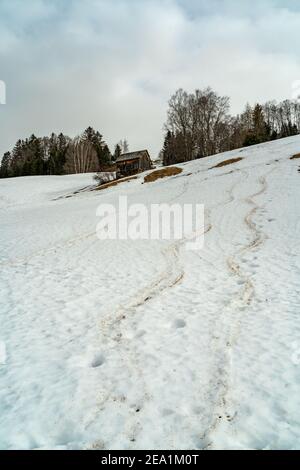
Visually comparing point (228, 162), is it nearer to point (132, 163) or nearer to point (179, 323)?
point (132, 163)

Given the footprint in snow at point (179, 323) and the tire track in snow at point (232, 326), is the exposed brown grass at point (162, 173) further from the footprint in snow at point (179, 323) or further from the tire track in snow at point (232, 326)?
the footprint in snow at point (179, 323)

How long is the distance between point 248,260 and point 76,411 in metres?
5.98

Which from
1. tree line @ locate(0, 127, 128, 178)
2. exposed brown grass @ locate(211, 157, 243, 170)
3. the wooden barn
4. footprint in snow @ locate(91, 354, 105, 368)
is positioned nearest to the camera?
footprint in snow @ locate(91, 354, 105, 368)

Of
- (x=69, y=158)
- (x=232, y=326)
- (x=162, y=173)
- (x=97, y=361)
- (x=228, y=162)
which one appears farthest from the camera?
(x=69, y=158)

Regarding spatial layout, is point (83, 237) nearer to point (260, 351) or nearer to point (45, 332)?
point (45, 332)

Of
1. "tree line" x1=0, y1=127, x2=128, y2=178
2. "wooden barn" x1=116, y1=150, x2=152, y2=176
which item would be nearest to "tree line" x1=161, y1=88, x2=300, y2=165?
"wooden barn" x1=116, y1=150, x2=152, y2=176

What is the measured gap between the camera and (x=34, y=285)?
7277mm

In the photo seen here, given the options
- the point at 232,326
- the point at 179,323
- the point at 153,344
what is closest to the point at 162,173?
the point at 179,323

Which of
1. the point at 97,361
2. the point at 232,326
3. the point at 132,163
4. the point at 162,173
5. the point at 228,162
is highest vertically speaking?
the point at 132,163

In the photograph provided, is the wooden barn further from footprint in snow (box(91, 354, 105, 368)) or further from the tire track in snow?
footprint in snow (box(91, 354, 105, 368))

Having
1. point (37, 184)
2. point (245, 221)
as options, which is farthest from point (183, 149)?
point (245, 221)

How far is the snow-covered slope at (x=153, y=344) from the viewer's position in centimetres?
311

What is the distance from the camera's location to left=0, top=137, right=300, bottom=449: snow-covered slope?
122 inches

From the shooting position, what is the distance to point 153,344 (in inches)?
182
